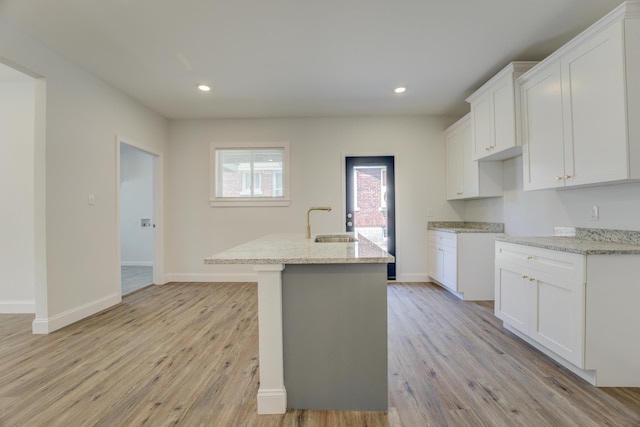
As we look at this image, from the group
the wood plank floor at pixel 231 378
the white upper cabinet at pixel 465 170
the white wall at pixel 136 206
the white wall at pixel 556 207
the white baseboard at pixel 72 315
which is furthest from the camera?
the white wall at pixel 136 206

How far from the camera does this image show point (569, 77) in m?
2.10

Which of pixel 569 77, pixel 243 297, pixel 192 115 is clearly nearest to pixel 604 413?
pixel 569 77

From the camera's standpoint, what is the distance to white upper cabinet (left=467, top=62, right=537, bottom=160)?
8.76 feet

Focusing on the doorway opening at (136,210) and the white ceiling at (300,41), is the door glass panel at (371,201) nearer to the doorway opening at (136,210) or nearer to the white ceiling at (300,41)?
the white ceiling at (300,41)

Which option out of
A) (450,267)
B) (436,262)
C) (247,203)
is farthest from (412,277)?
(247,203)

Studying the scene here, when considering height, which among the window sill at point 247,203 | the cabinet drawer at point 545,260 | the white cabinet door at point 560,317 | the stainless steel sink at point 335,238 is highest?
the window sill at point 247,203

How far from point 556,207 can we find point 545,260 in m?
0.94

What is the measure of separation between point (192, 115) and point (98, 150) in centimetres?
154

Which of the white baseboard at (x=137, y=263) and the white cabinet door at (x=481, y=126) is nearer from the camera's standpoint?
the white cabinet door at (x=481, y=126)

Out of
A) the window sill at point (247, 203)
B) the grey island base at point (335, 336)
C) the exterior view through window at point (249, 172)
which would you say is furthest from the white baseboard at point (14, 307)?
the grey island base at point (335, 336)

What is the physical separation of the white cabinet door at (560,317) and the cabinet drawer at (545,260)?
1.8 inches

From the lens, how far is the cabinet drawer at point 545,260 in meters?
1.77

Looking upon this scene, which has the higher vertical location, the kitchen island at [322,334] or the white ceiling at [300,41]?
the white ceiling at [300,41]

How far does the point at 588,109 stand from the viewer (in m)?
1.96
